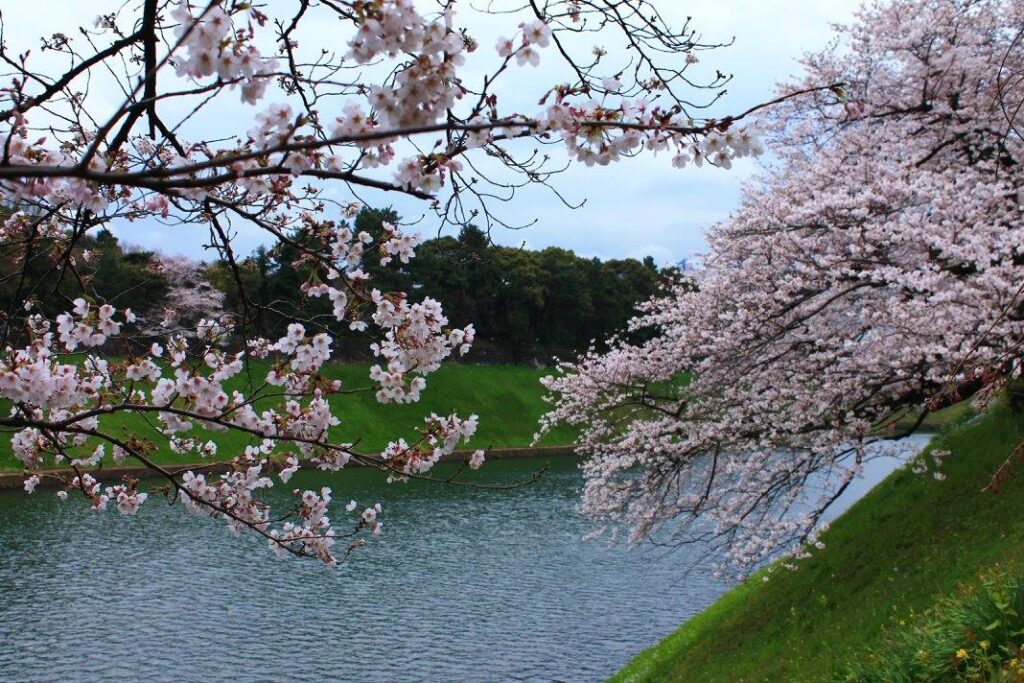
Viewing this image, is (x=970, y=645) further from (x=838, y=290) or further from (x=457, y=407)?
(x=457, y=407)

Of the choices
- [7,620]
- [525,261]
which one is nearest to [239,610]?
[7,620]

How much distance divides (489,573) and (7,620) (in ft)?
36.6

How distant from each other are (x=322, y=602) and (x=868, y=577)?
1256cm

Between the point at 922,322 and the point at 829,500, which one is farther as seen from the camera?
the point at 829,500

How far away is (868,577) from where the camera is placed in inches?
530

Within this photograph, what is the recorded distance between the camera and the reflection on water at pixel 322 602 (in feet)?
56.8

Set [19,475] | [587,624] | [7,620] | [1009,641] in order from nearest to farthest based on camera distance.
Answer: [1009,641] < [7,620] < [587,624] < [19,475]

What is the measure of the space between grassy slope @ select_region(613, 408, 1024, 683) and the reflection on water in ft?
10.1

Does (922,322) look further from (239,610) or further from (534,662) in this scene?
(239,610)

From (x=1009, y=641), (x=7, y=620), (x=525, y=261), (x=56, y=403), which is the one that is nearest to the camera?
(x=56, y=403)

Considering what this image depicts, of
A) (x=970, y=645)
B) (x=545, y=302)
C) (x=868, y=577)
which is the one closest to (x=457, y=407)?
(x=545, y=302)

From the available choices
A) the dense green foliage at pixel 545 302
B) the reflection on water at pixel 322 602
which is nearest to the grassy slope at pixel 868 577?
the reflection on water at pixel 322 602

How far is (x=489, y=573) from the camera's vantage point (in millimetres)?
24531

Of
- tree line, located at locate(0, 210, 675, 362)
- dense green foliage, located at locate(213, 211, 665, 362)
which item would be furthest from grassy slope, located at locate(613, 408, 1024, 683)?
dense green foliage, located at locate(213, 211, 665, 362)
